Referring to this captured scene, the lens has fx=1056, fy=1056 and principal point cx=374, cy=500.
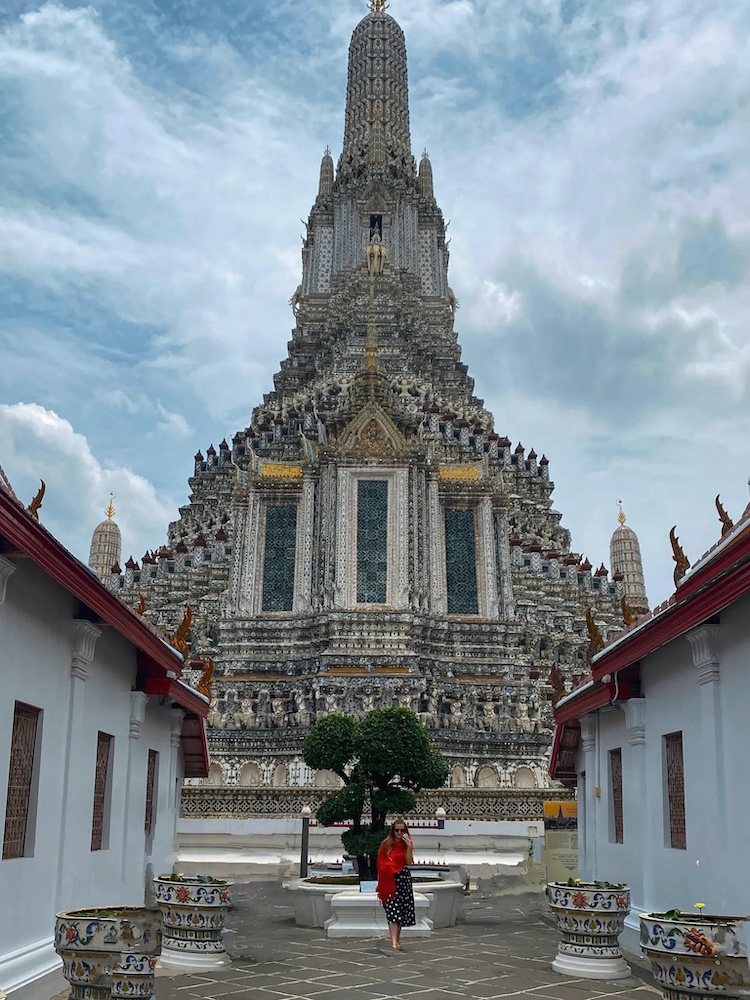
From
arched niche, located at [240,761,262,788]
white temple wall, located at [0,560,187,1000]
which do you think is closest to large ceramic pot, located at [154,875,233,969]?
white temple wall, located at [0,560,187,1000]

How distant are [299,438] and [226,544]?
16.2 feet

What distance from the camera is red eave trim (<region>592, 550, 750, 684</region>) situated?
7910 millimetres

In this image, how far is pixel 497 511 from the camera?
119 feet

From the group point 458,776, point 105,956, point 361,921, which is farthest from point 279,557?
point 105,956

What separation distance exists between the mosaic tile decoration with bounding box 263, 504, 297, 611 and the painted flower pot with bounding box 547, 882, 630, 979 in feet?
82.0

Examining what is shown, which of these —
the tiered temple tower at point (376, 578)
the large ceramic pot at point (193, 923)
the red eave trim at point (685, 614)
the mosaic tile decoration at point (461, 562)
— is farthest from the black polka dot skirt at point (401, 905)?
the mosaic tile decoration at point (461, 562)

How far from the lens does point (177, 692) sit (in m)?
12.7

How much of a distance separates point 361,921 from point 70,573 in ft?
21.7

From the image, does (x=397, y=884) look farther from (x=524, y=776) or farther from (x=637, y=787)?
(x=524, y=776)

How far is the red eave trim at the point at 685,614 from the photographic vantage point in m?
7.91

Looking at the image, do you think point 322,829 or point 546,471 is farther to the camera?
point 546,471

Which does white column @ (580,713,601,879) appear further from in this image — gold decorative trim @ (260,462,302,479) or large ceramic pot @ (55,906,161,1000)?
gold decorative trim @ (260,462,302,479)

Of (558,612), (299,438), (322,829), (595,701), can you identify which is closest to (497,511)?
(558,612)

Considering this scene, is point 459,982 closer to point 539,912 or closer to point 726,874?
point 726,874
